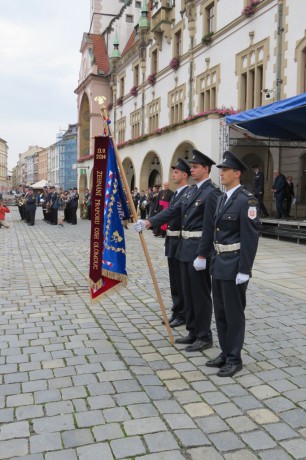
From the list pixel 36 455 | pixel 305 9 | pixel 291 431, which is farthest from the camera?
pixel 305 9

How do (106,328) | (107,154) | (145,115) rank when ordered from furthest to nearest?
1. (145,115)
2. (106,328)
3. (107,154)

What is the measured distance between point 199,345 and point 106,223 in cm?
166

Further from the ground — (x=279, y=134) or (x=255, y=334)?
(x=279, y=134)

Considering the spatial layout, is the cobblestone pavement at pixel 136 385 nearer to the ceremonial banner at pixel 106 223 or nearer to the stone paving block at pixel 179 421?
the stone paving block at pixel 179 421

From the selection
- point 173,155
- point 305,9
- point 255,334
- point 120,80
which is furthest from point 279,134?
point 120,80

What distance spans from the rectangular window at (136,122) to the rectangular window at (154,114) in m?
1.97

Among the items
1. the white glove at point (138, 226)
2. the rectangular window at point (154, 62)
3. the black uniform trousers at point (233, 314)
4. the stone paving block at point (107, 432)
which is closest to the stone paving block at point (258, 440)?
the stone paving block at point (107, 432)

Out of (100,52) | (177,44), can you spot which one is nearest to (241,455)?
(177,44)

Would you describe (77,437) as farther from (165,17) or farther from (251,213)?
(165,17)

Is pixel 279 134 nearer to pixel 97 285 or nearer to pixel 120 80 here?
pixel 97 285

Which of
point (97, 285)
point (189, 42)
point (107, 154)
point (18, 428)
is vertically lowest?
point (18, 428)

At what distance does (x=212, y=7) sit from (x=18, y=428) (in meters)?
21.9

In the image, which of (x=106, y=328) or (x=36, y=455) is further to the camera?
(x=106, y=328)

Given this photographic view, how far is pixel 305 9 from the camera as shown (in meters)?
15.2
